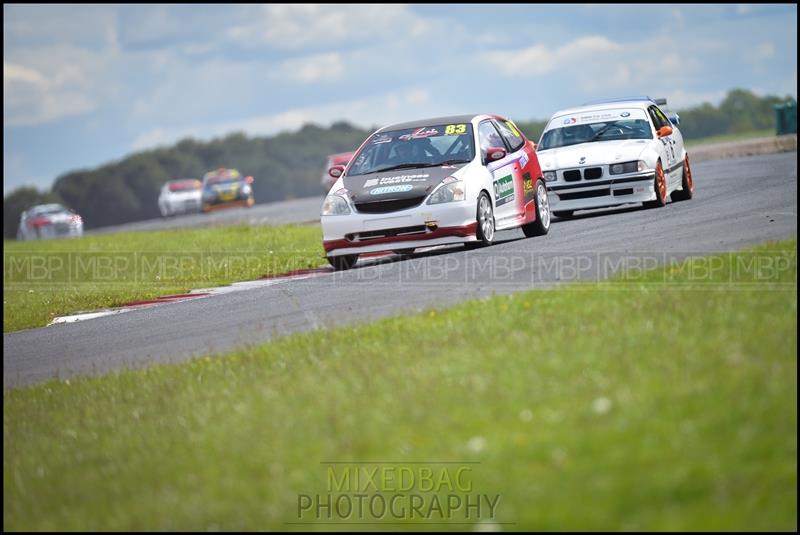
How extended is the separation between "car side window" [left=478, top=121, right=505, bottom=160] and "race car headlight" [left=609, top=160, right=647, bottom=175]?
2251 mm

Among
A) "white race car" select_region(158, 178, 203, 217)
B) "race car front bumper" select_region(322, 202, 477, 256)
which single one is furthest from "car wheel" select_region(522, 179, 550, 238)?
"white race car" select_region(158, 178, 203, 217)

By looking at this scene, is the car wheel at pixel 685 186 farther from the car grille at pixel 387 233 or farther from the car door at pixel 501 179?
the car grille at pixel 387 233

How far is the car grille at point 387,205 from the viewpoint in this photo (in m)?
15.1

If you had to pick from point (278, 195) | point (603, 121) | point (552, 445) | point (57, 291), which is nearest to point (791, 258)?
point (552, 445)

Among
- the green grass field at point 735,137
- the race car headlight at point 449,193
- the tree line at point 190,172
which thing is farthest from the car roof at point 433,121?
the tree line at point 190,172

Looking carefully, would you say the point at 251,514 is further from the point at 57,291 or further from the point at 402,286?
the point at 57,291

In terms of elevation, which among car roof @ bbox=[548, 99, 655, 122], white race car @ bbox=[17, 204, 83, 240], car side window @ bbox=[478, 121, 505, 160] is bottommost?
white race car @ bbox=[17, 204, 83, 240]

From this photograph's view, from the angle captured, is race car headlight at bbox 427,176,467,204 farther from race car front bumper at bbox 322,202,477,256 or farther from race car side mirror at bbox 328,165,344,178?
race car side mirror at bbox 328,165,344,178

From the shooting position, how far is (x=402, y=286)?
12766 mm

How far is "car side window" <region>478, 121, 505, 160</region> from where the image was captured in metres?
16.1

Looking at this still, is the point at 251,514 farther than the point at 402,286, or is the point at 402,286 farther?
the point at 402,286

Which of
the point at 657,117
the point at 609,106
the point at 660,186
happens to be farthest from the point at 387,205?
the point at 657,117

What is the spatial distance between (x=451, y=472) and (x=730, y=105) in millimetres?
59382

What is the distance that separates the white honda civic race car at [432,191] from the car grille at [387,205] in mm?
12
